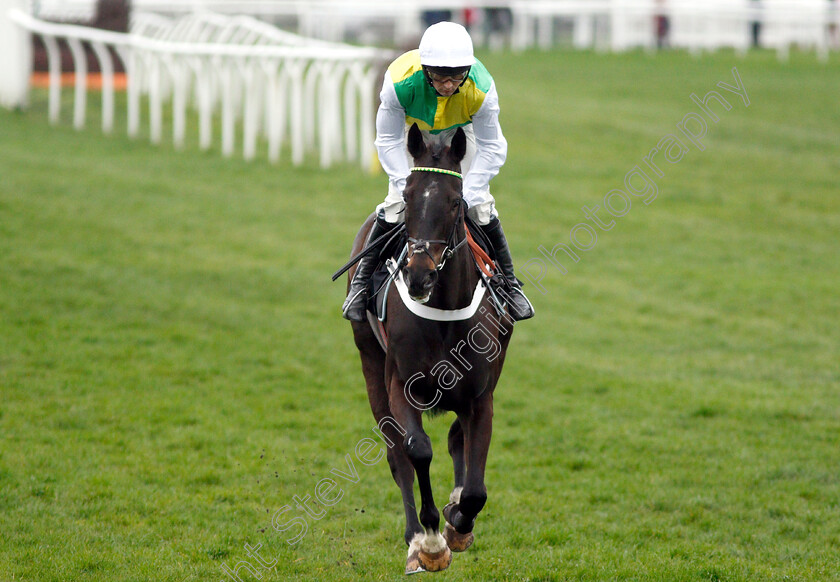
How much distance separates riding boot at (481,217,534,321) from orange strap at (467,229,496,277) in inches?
6.3

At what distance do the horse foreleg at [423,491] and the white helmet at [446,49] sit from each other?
1594 millimetres

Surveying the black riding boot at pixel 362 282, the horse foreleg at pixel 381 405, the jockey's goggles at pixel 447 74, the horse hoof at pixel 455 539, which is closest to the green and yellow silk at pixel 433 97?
the jockey's goggles at pixel 447 74

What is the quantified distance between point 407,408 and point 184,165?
10.9m

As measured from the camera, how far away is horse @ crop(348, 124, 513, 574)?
4.36 meters

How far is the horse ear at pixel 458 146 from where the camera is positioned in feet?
14.7

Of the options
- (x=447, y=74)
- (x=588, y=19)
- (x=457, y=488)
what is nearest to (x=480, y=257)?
(x=447, y=74)

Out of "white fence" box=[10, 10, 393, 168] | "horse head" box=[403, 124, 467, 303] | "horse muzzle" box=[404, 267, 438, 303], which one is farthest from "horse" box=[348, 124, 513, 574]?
"white fence" box=[10, 10, 393, 168]

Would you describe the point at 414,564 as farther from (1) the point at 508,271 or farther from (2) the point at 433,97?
(2) the point at 433,97

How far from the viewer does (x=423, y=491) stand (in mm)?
4793

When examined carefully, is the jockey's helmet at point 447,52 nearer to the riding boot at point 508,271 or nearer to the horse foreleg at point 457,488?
the riding boot at point 508,271

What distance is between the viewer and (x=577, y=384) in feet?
28.1

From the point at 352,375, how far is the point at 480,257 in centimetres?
384

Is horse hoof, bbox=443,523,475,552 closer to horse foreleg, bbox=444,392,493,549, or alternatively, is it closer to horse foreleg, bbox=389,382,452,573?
horse foreleg, bbox=444,392,493,549

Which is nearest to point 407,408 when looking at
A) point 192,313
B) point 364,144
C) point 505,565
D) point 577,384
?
point 505,565
